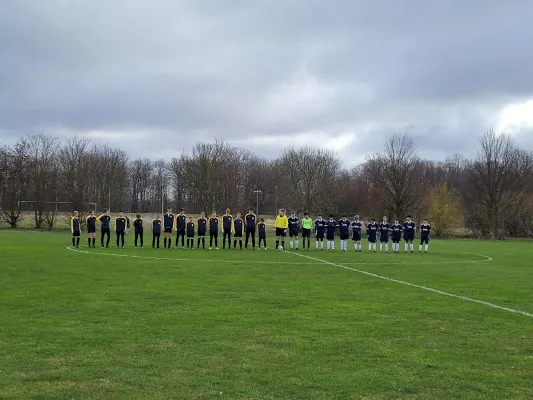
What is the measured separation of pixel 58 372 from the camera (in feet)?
21.6

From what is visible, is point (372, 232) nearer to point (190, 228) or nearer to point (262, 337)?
point (190, 228)

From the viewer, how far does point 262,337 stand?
8570 millimetres

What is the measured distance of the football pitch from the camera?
6.18 meters

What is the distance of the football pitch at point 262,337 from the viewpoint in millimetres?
6184

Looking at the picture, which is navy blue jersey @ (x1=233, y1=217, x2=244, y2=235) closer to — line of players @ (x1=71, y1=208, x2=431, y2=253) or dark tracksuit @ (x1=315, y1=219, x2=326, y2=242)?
line of players @ (x1=71, y1=208, x2=431, y2=253)

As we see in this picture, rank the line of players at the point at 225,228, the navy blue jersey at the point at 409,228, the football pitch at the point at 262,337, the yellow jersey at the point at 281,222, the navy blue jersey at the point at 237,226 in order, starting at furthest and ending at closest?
the navy blue jersey at the point at 409,228 < the yellow jersey at the point at 281,222 < the line of players at the point at 225,228 < the navy blue jersey at the point at 237,226 < the football pitch at the point at 262,337

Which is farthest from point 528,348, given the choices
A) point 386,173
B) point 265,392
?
point 386,173

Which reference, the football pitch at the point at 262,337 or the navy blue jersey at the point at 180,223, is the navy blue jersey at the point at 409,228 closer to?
the navy blue jersey at the point at 180,223

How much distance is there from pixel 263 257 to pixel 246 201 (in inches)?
2648

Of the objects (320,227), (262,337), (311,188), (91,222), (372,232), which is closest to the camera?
(262,337)

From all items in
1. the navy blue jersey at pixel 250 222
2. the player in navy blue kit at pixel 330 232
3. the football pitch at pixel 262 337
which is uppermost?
the navy blue jersey at pixel 250 222

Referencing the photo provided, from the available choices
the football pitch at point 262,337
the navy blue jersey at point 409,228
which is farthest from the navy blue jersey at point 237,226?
the football pitch at point 262,337

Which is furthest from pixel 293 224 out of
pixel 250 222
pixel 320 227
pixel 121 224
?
pixel 121 224

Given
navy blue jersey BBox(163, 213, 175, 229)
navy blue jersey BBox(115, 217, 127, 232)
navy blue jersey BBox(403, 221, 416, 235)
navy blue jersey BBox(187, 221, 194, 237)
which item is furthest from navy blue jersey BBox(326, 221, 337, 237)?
navy blue jersey BBox(115, 217, 127, 232)
